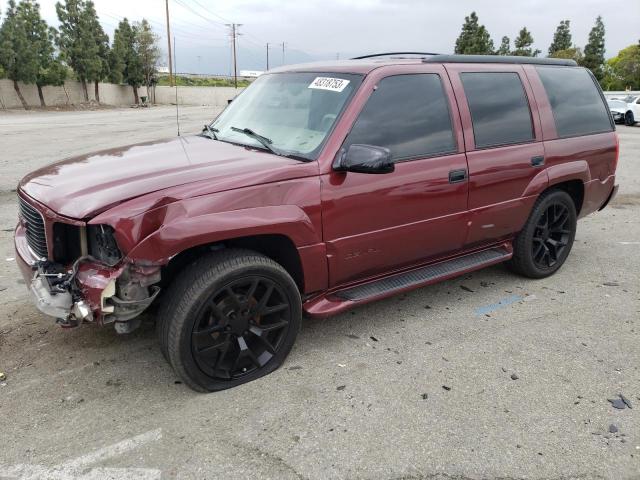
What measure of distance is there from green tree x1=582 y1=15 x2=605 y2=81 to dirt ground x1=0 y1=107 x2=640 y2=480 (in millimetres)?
50107

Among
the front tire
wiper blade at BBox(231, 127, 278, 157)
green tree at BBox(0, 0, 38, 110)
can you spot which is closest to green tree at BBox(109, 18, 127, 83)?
green tree at BBox(0, 0, 38, 110)

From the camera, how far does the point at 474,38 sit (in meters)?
47.9

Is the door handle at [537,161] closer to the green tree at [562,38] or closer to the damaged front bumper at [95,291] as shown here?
the damaged front bumper at [95,291]

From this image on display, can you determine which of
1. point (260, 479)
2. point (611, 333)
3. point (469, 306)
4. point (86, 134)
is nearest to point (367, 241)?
point (469, 306)

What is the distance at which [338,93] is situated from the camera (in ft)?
11.4

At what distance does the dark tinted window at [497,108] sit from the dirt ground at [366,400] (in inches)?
52.1

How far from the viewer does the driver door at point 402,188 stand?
3.29 metres

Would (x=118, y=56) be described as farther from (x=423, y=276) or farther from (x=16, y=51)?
(x=423, y=276)

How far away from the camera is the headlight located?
8.89ft

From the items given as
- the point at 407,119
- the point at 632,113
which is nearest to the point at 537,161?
the point at 407,119

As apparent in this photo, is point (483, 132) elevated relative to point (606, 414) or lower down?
elevated

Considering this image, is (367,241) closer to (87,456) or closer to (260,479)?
(260,479)

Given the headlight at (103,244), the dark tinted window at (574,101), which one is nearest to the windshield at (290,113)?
the headlight at (103,244)

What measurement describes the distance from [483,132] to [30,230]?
3.15 meters
